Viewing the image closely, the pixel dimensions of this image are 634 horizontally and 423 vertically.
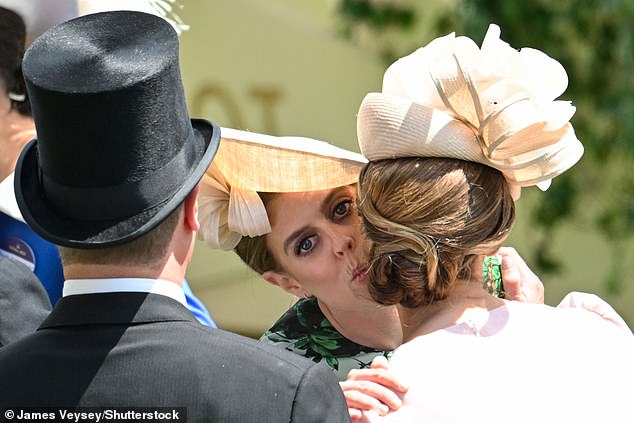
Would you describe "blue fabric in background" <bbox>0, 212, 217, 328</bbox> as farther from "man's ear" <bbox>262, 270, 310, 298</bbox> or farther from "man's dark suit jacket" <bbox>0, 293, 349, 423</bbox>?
"man's dark suit jacket" <bbox>0, 293, 349, 423</bbox>

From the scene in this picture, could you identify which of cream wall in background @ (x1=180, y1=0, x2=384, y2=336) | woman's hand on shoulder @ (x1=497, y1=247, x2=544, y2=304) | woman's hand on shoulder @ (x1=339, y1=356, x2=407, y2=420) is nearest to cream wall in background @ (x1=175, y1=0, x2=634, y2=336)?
cream wall in background @ (x1=180, y1=0, x2=384, y2=336)

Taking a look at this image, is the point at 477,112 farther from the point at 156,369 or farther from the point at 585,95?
the point at 585,95

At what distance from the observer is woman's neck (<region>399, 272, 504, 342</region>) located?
196 centimetres

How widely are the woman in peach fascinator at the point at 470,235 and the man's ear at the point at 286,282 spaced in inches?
19.0

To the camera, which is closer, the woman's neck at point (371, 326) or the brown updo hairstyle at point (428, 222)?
the brown updo hairstyle at point (428, 222)

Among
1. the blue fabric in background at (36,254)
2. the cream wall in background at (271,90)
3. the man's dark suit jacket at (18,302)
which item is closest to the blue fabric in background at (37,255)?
the blue fabric in background at (36,254)

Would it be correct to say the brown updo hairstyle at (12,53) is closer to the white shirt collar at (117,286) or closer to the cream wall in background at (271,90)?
the white shirt collar at (117,286)

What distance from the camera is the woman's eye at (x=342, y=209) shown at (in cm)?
245

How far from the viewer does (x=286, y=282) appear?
2.54 meters

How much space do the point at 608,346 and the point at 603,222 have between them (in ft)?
15.1

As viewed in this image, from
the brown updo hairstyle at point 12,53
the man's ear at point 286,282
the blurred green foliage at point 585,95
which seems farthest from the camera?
the blurred green foliage at point 585,95

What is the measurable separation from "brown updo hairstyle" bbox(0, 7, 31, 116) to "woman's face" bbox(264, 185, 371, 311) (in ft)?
2.71

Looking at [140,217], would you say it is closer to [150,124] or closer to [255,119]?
[150,124]

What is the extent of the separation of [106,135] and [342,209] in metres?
0.89
